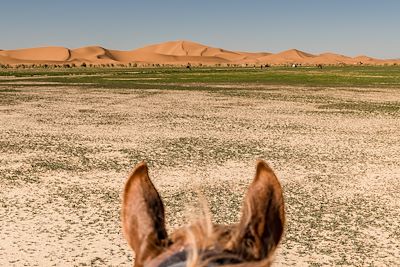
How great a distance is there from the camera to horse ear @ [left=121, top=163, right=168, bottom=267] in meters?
1.16

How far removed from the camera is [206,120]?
18.1 metres

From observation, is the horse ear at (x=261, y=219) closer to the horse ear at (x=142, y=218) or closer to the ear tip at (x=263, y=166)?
the ear tip at (x=263, y=166)

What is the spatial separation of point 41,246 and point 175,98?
21.1 meters

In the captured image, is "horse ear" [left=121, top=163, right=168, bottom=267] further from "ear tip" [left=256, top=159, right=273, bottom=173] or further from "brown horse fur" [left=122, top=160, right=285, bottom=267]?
"ear tip" [left=256, top=159, right=273, bottom=173]

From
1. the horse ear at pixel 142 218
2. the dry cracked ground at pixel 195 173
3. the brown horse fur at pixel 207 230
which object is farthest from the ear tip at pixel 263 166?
the horse ear at pixel 142 218

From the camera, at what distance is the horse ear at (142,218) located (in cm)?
116

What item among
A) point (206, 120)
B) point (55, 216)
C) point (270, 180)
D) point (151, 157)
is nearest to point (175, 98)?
point (206, 120)

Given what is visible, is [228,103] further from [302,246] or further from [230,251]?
[230,251]

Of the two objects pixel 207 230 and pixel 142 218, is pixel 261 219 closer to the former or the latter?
pixel 207 230

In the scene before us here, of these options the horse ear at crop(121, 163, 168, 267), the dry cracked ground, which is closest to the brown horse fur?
the horse ear at crop(121, 163, 168, 267)

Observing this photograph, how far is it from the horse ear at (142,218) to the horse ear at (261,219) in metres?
0.20

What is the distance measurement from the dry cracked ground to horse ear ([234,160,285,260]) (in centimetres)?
15

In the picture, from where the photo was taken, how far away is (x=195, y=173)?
10.1 metres

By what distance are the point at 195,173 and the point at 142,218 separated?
29.0ft
